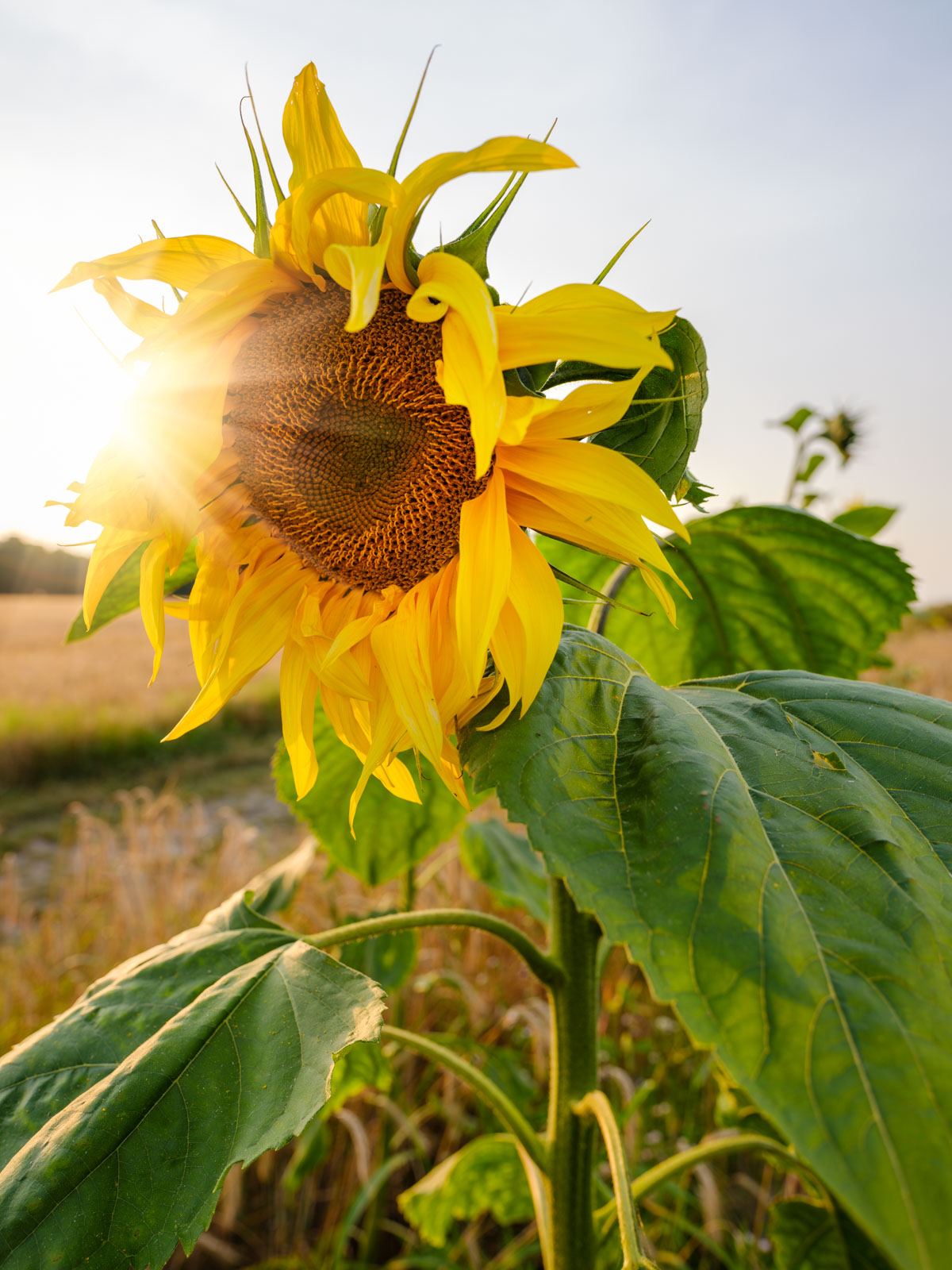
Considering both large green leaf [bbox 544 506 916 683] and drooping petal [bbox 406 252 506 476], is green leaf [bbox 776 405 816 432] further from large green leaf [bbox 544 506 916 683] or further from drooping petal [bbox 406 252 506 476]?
drooping petal [bbox 406 252 506 476]

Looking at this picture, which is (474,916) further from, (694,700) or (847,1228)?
(847,1228)

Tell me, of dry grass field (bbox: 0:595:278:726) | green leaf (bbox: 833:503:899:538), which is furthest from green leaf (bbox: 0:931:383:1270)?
dry grass field (bbox: 0:595:278:726)

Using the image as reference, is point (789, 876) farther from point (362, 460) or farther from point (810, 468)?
point (810, 468)

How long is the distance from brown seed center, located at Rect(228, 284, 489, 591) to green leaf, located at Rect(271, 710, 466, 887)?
0.97ft

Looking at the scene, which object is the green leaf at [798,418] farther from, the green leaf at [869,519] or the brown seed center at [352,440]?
the brown seed center at [352,440]

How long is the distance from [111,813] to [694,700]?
592 centimetres

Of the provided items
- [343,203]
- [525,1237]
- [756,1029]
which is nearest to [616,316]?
[343,203]

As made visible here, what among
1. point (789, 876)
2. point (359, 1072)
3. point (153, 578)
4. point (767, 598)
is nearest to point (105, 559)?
point (153, 578)

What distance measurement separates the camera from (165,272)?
0.56m

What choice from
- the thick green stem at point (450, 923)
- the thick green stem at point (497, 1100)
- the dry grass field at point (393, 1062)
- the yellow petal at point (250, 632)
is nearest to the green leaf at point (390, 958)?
the dry grass field at point (393, 1062)

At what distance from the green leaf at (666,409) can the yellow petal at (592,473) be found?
0.02 meters

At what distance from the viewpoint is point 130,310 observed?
1.98 feet

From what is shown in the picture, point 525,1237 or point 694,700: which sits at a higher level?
point 694,700

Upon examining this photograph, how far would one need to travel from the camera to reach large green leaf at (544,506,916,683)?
0.89 m
